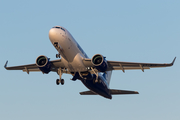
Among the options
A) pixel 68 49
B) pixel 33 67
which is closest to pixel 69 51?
pixel 68 49

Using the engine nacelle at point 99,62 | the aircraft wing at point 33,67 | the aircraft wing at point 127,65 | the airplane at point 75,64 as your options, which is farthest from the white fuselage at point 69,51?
the engine nacelle at point 99,62

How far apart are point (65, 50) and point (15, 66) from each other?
11179 millimetres

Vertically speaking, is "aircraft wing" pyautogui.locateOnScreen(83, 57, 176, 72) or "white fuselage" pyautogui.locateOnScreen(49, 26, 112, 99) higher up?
"white fuselage" pyautogui.locateOnScreen(49, 26, 112, 99)

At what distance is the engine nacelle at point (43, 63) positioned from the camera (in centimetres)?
4219

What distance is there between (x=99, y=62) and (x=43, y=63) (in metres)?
7.44

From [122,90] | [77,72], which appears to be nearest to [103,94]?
[122,90]

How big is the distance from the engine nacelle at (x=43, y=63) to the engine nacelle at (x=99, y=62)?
5991mm

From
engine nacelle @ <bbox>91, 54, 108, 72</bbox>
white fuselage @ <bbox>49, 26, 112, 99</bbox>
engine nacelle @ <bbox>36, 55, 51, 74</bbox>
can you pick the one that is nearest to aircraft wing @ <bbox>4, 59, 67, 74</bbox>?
engine nacelle @ <bbox>36, 55, 51, 74</bbox>

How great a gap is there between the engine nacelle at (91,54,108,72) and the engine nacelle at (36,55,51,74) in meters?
5.99

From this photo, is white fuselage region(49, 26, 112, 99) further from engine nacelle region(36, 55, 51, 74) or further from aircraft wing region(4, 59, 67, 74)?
engine nacelle region(36, 55, 51, 74)

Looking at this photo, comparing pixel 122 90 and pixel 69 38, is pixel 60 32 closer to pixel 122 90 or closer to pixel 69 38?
pixel 69 38

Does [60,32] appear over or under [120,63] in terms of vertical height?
over

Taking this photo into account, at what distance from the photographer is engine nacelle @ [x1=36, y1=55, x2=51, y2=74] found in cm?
4219

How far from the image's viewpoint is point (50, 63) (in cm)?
4325
